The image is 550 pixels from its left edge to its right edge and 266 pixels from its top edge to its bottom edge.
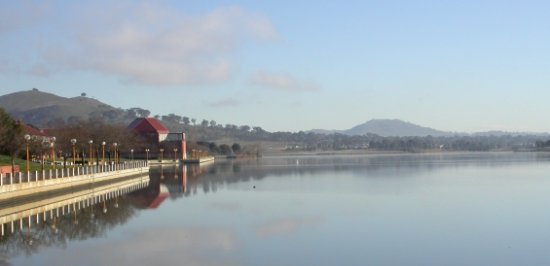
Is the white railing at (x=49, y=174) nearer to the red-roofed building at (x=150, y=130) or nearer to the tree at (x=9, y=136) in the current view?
the tree at (x=9, y=136)

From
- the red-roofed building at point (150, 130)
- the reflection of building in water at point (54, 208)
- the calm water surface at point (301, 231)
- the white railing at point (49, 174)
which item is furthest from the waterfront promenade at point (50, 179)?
the red-roofed building at point (150, 130)

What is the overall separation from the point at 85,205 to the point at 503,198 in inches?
809

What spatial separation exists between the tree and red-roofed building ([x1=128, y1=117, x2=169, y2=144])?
67055 mm

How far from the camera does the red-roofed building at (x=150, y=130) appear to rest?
117 meters

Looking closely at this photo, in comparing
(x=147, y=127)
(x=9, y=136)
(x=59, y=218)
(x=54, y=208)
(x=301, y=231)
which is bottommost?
(x=301, y=231)

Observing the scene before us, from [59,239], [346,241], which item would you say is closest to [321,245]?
[346,241]

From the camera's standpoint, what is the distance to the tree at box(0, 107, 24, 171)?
44.8 meters

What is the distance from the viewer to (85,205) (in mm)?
32938

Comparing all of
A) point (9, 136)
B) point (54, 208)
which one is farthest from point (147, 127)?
point (54, 208)

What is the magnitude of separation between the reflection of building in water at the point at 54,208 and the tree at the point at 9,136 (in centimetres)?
636

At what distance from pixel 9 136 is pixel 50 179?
10701mm

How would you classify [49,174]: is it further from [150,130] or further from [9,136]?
[150,130]

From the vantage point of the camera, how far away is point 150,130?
387 feet

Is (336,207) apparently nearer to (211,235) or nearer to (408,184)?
Result: (211,235)
